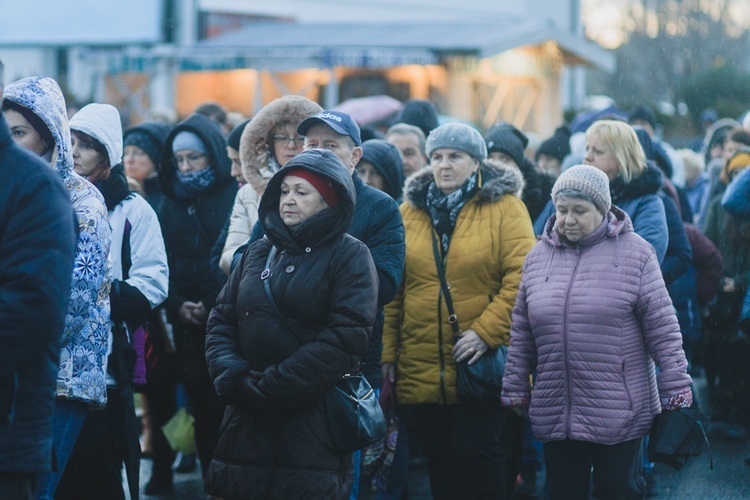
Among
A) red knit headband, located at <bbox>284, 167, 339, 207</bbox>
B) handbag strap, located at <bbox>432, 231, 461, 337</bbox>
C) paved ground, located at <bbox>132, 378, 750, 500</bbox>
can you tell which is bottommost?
paved ground, located at <bbox>132, 378, 750, 500</bbox>

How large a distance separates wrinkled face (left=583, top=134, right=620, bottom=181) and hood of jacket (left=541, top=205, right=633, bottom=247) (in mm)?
983

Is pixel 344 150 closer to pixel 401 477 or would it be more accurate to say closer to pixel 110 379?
pixel 110 379

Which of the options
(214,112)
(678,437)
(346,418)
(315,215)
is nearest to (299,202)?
(315,215)

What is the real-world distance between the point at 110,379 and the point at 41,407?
5.44 ft

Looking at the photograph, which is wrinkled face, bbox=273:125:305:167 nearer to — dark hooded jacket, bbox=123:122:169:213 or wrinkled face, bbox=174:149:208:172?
wrinkled face, bbox=174:149:208:172

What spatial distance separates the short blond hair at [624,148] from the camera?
6.38 metres

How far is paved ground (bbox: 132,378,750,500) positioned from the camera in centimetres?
699

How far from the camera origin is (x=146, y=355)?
18.9 feet

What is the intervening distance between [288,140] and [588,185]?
63.5 inches

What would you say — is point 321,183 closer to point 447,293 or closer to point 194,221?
point 447,293

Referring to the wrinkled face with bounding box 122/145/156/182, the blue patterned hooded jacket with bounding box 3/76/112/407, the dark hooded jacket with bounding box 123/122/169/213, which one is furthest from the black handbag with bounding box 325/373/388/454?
the wrinkled face with bounding box 122/145/156/182

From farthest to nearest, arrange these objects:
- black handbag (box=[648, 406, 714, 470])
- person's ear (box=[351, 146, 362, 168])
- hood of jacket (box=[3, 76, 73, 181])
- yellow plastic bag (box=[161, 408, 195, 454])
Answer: yellow plastic bag (box=[161, 408, 195, 454])
person's ear (box=[351, 146, 362, 168])
black handbag (box=[648, 406, 714, 470])
hood of jacket (box=[3, 76, 73, 181])

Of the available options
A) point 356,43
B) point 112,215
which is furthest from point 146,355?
point 356,43

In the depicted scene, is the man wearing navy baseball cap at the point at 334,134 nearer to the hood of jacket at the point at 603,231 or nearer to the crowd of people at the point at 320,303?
the crowd of people at the point at 320,303
